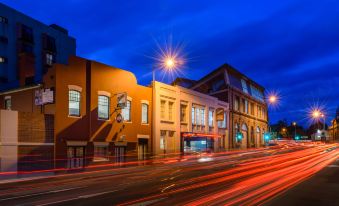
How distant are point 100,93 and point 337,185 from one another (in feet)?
62.1

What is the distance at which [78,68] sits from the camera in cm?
2931

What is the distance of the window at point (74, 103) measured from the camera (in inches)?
1124

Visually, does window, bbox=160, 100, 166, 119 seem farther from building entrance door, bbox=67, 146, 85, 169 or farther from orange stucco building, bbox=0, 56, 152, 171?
building entrance door, bbox=67, 146, 85, 169

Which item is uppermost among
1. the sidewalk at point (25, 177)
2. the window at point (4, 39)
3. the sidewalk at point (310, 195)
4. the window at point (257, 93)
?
the window at point (4, 39)

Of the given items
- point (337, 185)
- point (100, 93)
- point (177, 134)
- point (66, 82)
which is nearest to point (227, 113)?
point (177, 134)

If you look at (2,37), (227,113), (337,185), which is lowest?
(337,185)

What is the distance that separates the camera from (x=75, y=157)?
93.4 ft

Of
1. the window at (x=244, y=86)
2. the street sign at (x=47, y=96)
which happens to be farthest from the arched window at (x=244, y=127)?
the street sign at (x=47, y=96)

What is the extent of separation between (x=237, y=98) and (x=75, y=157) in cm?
3277

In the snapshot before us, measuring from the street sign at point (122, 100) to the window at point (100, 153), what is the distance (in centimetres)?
352

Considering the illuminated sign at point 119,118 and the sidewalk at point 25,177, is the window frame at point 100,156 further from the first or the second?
the sidewalk at point 25,177

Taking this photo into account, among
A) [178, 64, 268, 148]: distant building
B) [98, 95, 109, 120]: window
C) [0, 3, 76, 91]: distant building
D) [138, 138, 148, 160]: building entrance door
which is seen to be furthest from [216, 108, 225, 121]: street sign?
[0, 3, 76, 91]: distant building

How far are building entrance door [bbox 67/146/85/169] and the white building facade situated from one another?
29.0ft

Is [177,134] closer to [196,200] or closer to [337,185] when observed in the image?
[337,185]
